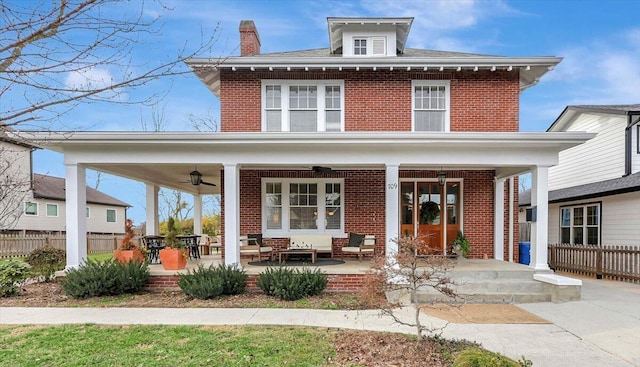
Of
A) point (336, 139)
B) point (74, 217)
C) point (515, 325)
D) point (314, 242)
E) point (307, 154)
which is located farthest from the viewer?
point (314, 242)

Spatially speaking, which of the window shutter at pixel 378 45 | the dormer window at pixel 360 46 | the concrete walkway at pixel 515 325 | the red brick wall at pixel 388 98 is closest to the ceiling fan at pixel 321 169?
the red brick wall at pixel 388 98

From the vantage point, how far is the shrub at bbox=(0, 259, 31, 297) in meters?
8.29

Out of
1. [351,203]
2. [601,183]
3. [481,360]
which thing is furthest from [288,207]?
[601,183]

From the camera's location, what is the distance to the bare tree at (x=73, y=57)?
2697 mm

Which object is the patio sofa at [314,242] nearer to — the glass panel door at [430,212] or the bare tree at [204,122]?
the glass panel door at [430,212]

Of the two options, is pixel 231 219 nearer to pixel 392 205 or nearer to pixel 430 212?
pixel 392 205

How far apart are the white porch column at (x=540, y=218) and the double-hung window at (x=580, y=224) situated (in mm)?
6234

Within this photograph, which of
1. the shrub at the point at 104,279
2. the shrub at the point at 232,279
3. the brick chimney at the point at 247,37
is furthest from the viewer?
the brick chimney at the point at 247,37

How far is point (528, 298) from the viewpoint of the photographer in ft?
26.7

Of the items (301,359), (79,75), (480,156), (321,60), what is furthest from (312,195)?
(79,75)

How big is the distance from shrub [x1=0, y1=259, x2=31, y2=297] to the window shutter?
11.1 meters

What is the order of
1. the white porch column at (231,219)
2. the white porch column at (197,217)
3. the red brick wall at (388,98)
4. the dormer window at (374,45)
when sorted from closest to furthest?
the white porch column at (231,219)
the red brick wall at (388,98)
the dormer window at (374,45)
the white porch column at (197,217)

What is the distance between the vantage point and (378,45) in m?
12.0

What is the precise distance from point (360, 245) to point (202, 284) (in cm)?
452
